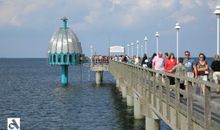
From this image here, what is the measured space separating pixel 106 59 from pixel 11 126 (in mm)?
55230

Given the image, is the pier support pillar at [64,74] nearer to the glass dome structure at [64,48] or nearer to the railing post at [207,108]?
the glass dome structure at [64,48]

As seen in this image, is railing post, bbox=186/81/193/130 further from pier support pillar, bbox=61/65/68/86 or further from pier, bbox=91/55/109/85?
pier support pillar, bbox=61/65/68/86

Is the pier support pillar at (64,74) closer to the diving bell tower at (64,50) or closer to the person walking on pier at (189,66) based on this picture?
the diving bell tower at (64,50)

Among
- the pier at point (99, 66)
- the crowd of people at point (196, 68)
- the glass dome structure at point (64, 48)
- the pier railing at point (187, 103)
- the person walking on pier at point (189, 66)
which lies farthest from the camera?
the pier at point (99, 66)

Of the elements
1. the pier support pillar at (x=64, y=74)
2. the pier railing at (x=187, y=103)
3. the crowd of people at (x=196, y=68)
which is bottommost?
the pier support pillar at (x=64, y=74)

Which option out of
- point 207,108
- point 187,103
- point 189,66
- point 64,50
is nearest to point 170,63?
point 189,66

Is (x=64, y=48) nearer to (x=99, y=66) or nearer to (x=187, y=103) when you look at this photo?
(x=99, y=66)

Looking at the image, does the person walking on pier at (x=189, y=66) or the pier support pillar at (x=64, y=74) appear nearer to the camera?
the person walking on pier at (x=189, y=66)

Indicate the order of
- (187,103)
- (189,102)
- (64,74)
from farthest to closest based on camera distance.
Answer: (64,74), (187,103), (189,102)

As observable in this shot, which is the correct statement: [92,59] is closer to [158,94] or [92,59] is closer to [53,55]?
[53,55]

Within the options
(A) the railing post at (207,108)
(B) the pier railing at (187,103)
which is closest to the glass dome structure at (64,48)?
(B) the pier railing at (187,103)

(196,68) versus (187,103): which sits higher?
(196,68)

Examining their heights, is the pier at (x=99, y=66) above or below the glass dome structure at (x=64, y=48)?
below

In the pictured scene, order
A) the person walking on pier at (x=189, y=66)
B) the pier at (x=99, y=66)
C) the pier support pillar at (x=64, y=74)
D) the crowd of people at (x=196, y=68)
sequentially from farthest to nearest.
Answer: the pier at (x=99, y=66) → the pier support pillar at (x=64, y=74) → the person walking on pier at (x=189, y=66) → the crowd of people at (x=196, y=68)
